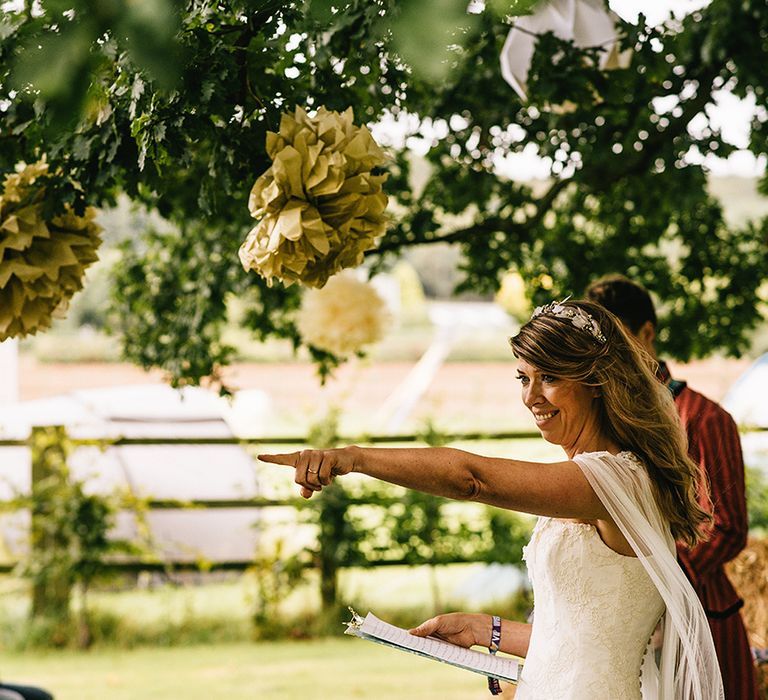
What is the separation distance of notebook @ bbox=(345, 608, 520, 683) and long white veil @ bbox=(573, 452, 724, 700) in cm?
26

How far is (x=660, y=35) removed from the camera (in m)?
2.74

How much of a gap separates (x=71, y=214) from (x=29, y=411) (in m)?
5.36

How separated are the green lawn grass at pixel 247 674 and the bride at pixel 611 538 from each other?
2.99 meters

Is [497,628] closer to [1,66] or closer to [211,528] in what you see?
[1,66]

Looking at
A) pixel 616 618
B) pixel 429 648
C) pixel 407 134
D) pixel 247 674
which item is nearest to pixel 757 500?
pixel 247 674

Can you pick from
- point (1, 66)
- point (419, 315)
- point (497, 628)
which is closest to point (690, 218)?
point (497, 628)

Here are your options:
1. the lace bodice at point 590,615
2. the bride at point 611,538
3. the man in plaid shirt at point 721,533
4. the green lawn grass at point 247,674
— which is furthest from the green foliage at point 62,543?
the lace bodice at point 590,615

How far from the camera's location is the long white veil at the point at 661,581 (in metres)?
1.61

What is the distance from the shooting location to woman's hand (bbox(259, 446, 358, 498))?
4.48ft

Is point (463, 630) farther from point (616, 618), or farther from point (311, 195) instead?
point (311, 195)

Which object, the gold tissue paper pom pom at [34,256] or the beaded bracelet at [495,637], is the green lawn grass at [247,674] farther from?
the gold tissue paper pom pom at [34,256]

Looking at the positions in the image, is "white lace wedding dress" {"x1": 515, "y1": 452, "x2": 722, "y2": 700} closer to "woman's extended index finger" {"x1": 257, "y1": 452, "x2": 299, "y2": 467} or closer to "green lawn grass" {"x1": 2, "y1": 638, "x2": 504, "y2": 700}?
"woman's extended index finger" {"x1": 257, "y1": 452, "x2": 299, "y2": 467}

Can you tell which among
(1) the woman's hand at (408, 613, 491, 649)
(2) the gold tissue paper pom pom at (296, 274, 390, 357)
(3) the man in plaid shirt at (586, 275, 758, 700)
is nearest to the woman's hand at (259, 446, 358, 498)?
(1) the woman's hand at (408, 613, 491, 649)

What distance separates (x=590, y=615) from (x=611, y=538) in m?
0.15
